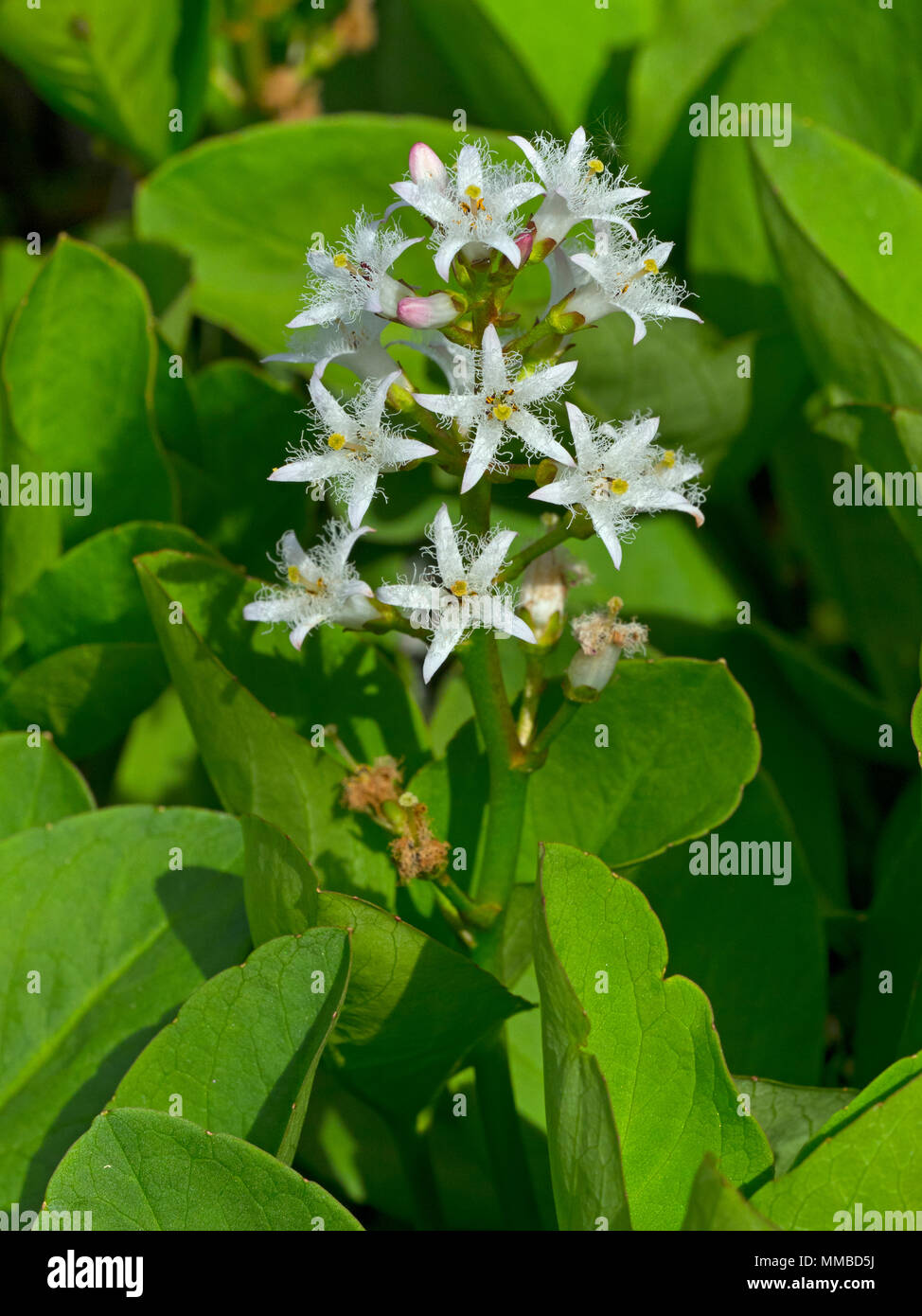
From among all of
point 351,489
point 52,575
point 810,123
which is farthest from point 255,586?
point 810,123

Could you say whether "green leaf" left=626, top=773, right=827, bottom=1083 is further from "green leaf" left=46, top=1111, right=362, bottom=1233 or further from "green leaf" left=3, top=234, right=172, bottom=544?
"green leaf" left=3, top=234, right=172, bottom=544

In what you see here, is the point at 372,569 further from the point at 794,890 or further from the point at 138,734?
the point at 794,890

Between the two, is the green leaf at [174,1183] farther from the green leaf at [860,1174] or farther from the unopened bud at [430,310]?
the unopened bud at [430,310]

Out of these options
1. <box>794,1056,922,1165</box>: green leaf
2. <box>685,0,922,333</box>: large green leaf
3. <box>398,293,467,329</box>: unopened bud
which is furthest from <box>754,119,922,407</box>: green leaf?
<box>794,1056,922,1165</box>: green leaf

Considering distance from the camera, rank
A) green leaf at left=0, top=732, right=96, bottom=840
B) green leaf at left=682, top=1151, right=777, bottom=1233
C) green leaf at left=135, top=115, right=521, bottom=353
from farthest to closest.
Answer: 1. green leaf at left=135, top=115, right=521, bottom=353
2. green leaf at left=0, top=732, right=96, bottom=840
3. green leaf at left=682, top=1151, right=777, bottom=1233

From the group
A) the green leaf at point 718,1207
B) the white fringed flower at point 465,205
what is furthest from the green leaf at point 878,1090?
the white fringed flower at point 465,205

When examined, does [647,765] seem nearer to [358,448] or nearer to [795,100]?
[358,448]
